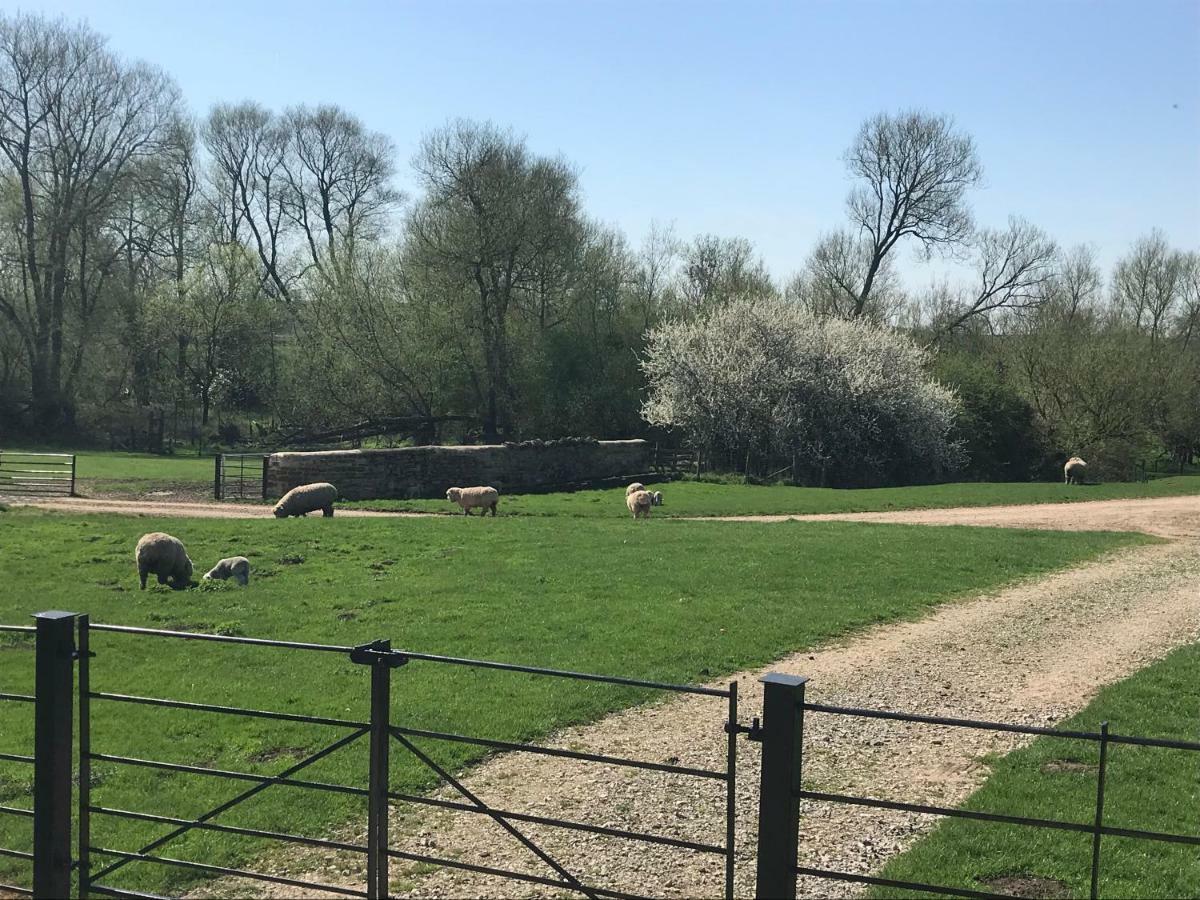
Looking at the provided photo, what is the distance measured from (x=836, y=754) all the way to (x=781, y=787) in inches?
167

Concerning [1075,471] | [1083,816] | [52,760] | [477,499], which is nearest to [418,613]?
[52,760]

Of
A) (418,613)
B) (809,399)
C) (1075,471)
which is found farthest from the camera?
(809,399)

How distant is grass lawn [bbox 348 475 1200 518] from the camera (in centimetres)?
2598

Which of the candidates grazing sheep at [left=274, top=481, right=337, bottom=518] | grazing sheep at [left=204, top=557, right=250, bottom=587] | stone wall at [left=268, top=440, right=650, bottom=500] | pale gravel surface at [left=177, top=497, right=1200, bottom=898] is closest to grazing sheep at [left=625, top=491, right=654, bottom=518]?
stone wall at [left=268, top=440, right=650, bottom=500]

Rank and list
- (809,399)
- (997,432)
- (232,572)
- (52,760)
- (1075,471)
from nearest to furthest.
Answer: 1. (52,760)
2. (232,572)
3. (1075,471)
4. (809,399)
5. (997,432)

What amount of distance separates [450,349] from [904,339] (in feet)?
69.5

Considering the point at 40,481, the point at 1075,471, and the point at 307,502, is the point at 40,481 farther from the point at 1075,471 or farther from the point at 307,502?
the point at 1075,471

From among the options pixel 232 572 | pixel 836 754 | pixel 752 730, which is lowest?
pixel 836 754

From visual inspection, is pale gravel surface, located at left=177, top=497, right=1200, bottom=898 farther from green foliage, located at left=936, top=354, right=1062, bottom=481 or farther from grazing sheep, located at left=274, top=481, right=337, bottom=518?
green foliage, located at left=936, top=354, right=1062, bottom=481

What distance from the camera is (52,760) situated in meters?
4.45

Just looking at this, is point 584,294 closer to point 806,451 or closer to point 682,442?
point 682,442

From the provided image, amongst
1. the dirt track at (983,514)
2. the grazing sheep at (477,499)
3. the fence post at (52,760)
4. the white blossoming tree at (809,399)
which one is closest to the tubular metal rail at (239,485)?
the dirt track at (983,514)

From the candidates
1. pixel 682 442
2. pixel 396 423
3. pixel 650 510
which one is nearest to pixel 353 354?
pixel 396 423

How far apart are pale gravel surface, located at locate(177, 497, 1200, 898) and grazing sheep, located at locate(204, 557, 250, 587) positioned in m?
8.23
